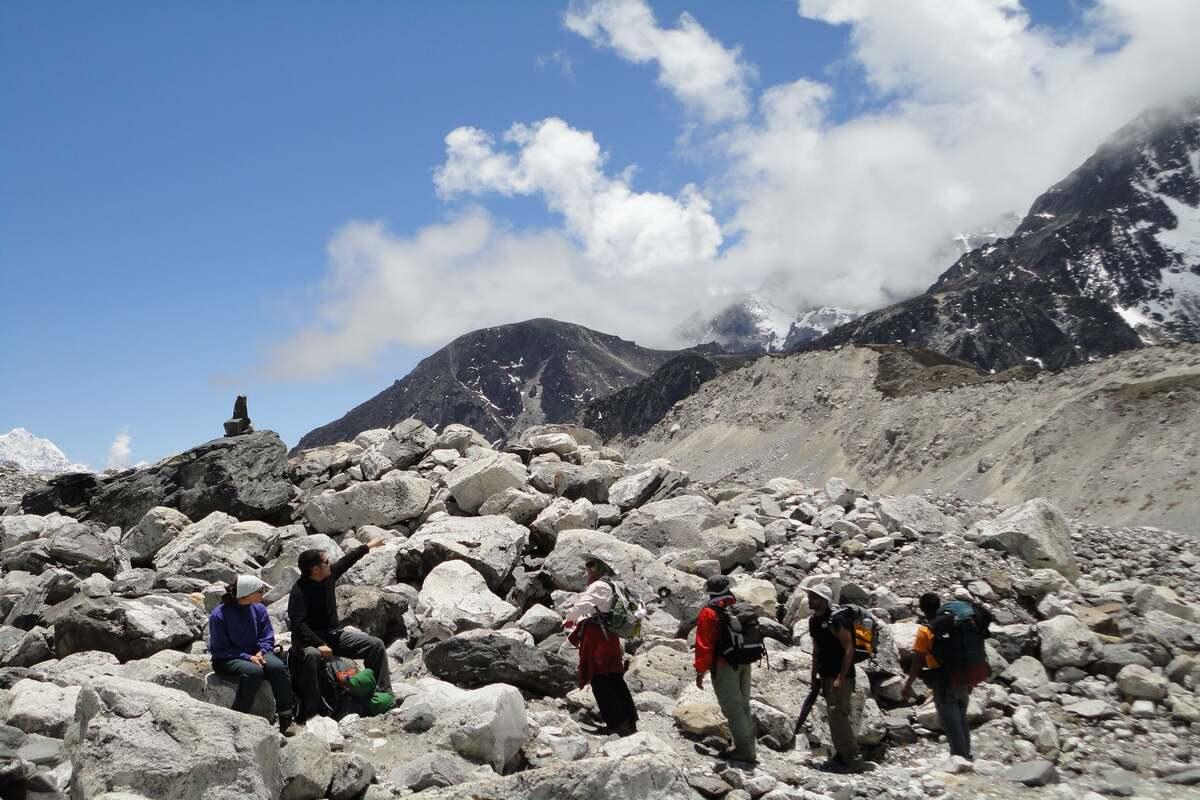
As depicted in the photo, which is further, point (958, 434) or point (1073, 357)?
point (1073, 357)

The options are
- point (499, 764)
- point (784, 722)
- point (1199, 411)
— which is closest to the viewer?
point (499, 764)

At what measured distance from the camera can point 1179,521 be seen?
27531 millimetres

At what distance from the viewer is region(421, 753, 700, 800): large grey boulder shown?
4547 millimetres

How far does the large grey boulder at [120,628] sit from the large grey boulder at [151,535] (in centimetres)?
581

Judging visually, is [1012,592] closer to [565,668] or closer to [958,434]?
[565,668]

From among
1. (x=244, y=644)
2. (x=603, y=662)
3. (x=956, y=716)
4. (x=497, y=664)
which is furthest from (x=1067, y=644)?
(x=244, y=644)

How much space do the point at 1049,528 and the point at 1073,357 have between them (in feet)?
487

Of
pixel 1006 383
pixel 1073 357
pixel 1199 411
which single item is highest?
pixel 1073 357

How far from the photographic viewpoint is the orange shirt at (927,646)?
25.1 ft

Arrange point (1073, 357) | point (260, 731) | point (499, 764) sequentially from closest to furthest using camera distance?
point (260, 731) < point (499, 764) < point (1073, 357)

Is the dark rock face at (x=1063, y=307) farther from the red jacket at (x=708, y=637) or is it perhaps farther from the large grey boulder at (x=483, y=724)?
the large grey boulder at (x=483, y=724)

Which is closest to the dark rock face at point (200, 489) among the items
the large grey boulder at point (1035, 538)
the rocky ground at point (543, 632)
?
the rocky ground at point (543, 632)

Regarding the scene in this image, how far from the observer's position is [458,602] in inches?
398

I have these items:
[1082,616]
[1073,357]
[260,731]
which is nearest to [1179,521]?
[1082,616]
